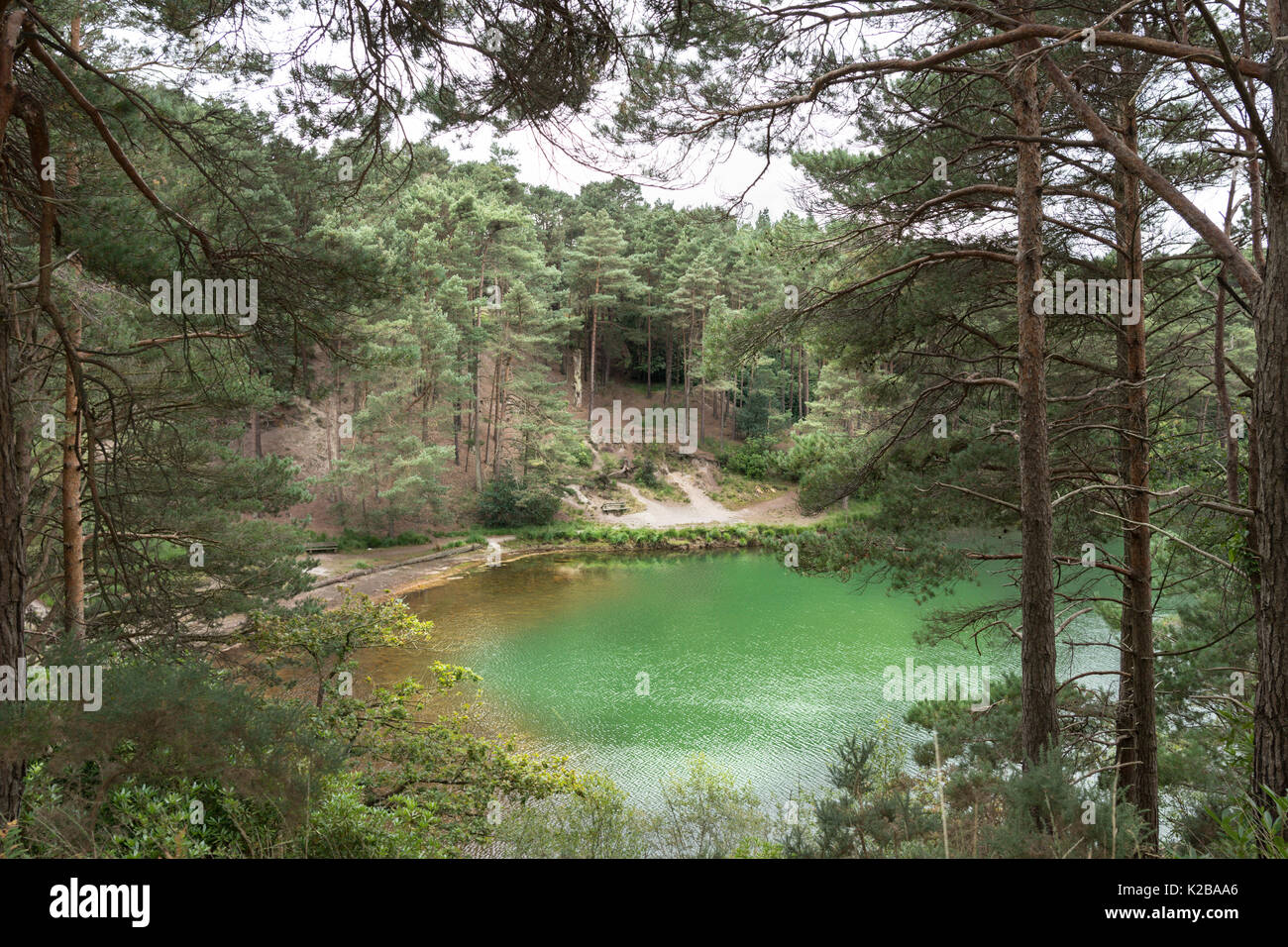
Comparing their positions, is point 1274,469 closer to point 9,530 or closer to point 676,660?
point 9,530

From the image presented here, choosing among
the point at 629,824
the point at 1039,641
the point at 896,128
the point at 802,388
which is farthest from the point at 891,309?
the point at 802,388

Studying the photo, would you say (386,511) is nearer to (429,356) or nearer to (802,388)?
(429,356)

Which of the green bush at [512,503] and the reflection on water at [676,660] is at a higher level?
the green bush at [512,503]

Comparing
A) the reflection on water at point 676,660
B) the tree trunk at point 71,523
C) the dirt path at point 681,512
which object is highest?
the tree trunk at point 71,523

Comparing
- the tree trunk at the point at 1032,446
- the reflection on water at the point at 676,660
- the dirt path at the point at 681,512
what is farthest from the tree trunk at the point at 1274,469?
the dirt path at the point at 681,512

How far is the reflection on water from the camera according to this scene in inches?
375

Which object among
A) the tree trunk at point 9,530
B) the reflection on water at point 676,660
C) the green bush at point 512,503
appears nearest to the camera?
the tree trunk at point 9,530

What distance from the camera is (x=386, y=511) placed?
19609mm

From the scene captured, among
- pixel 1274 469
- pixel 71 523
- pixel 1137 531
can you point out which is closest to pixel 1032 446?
pixel 1137 531

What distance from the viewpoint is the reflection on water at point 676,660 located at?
375 inches

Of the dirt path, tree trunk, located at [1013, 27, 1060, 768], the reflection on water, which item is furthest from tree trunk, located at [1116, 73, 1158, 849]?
the dirt path

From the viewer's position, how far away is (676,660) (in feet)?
43.0

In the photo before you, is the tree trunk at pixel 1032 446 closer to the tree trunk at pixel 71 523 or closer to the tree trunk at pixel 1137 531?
the tree trunk at pixel 1137 531

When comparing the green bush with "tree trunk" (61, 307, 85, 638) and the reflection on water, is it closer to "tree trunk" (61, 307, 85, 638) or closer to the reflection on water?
the reflection on water
